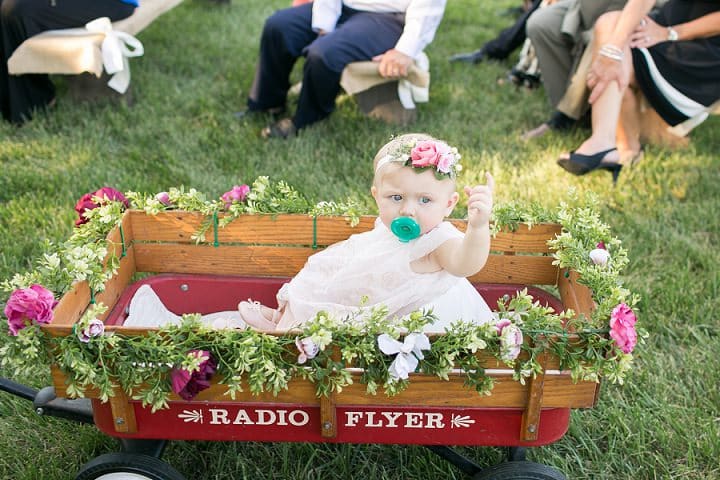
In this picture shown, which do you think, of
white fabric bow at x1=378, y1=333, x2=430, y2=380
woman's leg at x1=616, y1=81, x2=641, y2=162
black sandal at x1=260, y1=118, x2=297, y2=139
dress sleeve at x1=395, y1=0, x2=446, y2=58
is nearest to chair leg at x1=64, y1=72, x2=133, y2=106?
black sandal at x1=260, y1=118, x2=297, y2=139

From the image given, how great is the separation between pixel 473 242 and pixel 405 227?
0.62ft

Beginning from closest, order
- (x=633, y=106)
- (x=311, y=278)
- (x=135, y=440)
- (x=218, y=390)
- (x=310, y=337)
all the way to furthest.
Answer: (x=310, y=337) < (x=218, y=390) < (x=135, y=440) < (x=311, y=278) < (x=633, y=106)

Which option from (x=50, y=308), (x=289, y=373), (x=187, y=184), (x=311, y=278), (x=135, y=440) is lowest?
(x=187, y=184)

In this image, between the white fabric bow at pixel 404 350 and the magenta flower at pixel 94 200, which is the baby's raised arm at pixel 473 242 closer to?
the white fabric bow at pixel 404 350

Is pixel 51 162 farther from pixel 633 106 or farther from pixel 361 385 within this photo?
pixel 633 106

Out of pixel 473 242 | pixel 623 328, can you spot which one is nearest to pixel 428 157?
pixel 473 242

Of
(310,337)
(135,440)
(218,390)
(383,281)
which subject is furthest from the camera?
(383,281)

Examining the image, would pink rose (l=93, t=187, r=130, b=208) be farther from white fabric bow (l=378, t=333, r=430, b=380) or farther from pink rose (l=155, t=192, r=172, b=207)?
white fabric bow (l=378, t=333, r=430, b=380)

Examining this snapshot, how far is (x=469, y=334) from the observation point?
67.9 inches

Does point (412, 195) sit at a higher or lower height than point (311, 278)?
higher

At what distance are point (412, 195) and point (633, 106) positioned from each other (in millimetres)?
2789

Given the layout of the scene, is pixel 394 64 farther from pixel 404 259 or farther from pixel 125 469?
pixel 125 469

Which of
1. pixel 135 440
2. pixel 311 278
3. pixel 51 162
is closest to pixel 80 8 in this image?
pixel 51 162

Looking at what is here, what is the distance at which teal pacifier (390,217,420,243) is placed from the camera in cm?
201
